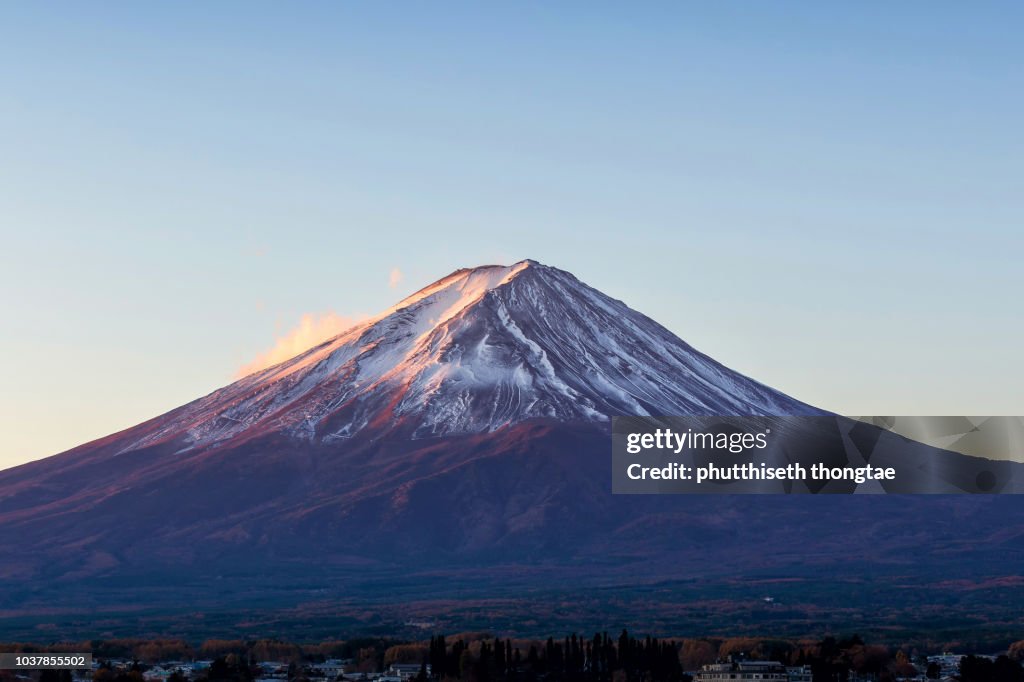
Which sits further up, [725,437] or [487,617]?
[725,437]

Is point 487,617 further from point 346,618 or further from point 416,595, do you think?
point 416,595

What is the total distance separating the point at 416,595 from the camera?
195 meters

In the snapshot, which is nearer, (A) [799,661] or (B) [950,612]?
(A) [799,661]

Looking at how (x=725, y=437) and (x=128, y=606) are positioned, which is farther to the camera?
(x=128, y=606)

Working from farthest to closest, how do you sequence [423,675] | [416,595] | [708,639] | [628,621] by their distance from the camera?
[416,595]
[628,621]
[708,639]
[423,675]

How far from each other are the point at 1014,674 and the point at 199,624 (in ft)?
269

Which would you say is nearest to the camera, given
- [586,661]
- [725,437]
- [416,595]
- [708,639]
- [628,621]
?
[586,661]

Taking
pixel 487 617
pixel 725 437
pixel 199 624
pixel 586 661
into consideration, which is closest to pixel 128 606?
pixel 199 624

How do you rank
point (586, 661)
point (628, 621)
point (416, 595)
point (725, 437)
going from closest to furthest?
point (586, 661) → point (628, 621) → point (725, 437) → point (416, 595)

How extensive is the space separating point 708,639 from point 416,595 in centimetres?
6006

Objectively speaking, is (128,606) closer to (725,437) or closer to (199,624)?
(199,624)

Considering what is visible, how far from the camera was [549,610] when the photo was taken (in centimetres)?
17750

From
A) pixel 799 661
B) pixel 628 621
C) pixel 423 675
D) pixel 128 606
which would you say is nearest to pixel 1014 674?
pixel 799 661

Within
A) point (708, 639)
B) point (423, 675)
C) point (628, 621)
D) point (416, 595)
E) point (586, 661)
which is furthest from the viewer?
point (416, 595)
